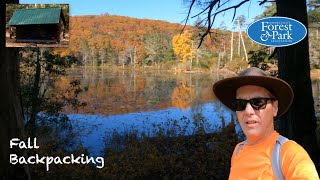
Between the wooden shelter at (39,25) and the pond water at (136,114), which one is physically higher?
the wooden shelter at (39,25)

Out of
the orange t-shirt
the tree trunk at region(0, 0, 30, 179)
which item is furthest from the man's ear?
the tree trunk at region(0, 0, 30, 179)

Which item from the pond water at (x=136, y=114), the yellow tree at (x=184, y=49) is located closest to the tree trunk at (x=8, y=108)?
the pond water at (x=136, y=114)

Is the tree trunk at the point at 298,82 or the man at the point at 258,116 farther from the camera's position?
the tree trunk at the point at 298,82

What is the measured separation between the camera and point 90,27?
10594 centimetres

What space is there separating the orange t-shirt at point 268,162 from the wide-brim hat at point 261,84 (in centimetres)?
20

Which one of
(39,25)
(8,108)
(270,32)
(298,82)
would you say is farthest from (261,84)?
(298,82)

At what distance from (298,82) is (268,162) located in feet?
15.5

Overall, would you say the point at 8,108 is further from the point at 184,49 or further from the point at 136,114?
the point at 184,49

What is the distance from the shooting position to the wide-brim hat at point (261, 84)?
5.14ft

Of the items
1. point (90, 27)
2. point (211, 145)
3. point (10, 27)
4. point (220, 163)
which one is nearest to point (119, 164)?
point (220, 163)

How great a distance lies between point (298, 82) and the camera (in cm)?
581

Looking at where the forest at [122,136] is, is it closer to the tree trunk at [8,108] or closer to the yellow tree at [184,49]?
the tree trunk at [8,108]

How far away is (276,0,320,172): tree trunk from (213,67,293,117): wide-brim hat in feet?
14.2

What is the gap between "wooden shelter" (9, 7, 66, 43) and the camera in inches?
179
